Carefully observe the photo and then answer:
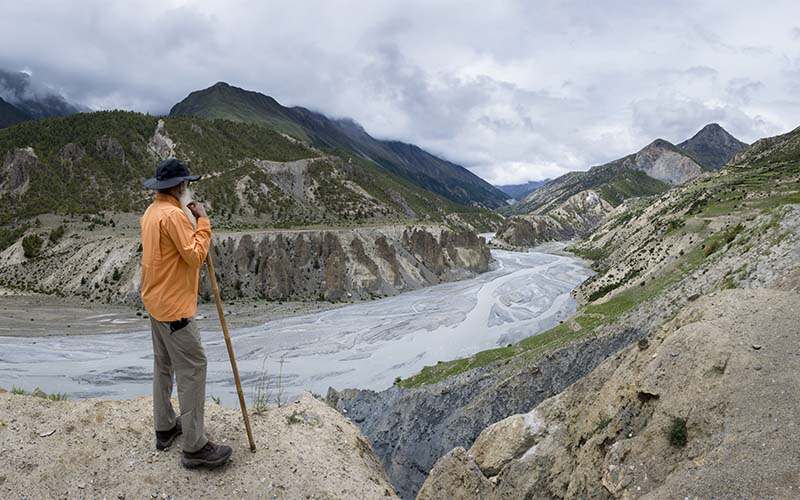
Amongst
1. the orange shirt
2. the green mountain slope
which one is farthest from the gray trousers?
the green mountain slope

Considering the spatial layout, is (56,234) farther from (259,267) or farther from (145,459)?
(145,459)

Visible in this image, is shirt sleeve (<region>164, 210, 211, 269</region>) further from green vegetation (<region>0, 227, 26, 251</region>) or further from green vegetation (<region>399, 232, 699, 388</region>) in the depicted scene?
green vegetation (<region>0, 227, 26, 251</region>)

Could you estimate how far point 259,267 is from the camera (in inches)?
2302

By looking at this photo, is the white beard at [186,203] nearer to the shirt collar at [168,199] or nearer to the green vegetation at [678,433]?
the shirt collar at [168,199]

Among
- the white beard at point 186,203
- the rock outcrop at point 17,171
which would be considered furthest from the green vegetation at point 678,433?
the rock outcrop at point 17,171

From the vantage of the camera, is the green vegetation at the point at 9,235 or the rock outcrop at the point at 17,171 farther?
the rock outcrop at the point at 17,171

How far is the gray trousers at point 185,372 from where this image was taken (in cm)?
512

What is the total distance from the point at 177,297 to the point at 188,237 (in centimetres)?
71

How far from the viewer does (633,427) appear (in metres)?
6.52

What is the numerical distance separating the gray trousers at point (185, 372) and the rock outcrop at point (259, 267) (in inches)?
1975

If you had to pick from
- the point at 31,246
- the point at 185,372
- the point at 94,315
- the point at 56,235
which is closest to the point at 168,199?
the point at 185,372

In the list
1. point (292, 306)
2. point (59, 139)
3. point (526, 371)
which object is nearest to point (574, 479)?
point (526, 371)

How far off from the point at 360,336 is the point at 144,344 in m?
18.3

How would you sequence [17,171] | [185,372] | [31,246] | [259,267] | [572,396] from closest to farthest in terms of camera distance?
[185,372], [572,396], [259,267], [31,246], [17,171]
